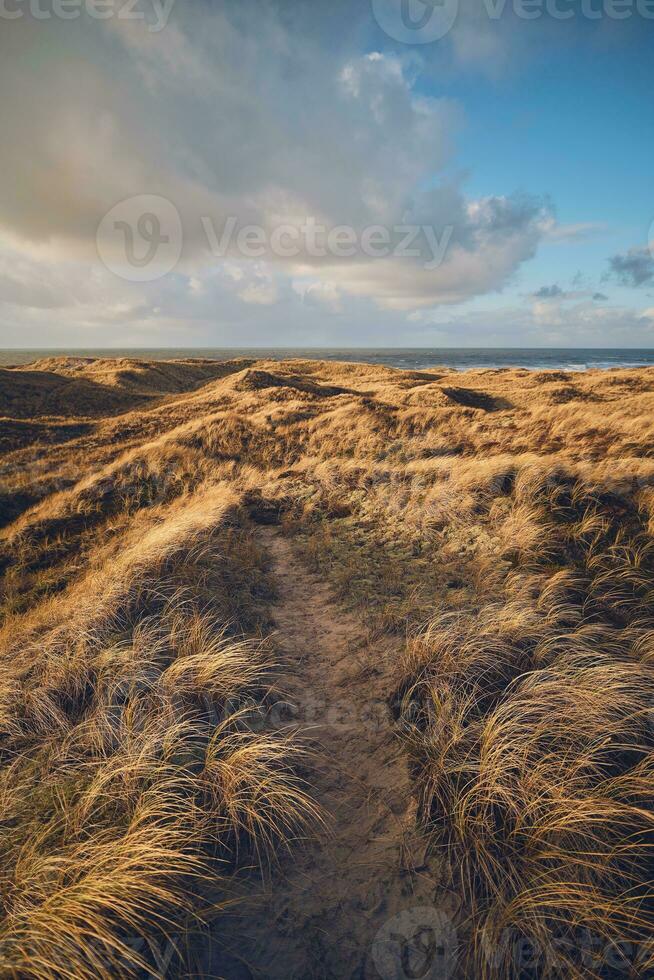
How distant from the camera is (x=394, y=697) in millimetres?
3812

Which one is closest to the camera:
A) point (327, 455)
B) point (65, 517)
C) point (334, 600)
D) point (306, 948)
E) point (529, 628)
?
point (306, 948)

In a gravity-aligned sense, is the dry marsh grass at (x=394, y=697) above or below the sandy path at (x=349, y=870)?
above

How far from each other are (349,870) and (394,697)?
1422 millimetres

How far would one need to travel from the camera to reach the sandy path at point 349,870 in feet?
7.11

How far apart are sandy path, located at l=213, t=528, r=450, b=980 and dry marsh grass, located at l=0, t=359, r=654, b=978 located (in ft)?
0.61

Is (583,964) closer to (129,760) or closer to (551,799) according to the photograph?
(551,799)

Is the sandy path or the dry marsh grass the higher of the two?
the dry marsh grass

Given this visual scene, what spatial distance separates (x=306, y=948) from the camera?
7.26ft

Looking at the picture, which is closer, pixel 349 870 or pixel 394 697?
pixel 349 870

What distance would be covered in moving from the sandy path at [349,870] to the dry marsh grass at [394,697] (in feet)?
0.61

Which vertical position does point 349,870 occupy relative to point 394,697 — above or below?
below

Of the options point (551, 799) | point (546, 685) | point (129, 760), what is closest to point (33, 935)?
point (129, 760)

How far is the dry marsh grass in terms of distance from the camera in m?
2.18

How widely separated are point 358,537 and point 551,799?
481 cm
